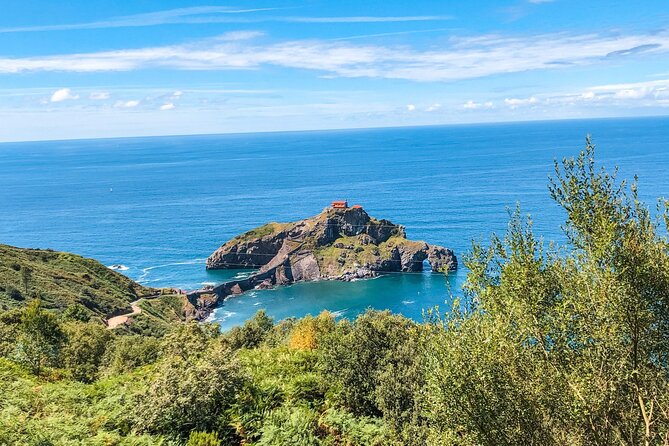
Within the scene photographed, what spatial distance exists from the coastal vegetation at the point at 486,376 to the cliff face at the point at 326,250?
10965cm

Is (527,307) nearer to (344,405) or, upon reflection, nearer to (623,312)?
(623,312)

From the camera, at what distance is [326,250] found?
14400 cm

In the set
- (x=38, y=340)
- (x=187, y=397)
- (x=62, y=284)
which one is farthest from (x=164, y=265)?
(x=187, y=397)

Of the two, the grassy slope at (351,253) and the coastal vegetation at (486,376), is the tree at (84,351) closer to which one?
the coastal vegetation at (486,376)

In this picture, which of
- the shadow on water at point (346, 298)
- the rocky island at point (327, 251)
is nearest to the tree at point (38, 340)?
the shadow on water at point (346, 298)

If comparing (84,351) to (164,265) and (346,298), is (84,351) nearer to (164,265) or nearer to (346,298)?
(346,298)

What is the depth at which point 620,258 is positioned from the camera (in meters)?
13.9

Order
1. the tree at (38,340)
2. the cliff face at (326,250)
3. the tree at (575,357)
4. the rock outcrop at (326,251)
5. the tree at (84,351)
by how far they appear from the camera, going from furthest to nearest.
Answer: the cliff face at (326,250), the rock outcrop at (326,251), the tree at (84,351), the tree at (38,340), the tree at (575,357)

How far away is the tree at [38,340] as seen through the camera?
37156 millimetres

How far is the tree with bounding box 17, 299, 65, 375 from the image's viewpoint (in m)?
37.2

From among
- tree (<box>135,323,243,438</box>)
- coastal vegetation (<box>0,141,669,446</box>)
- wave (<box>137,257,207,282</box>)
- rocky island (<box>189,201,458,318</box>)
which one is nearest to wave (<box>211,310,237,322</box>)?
rocky island (<box>189,201,458,318</box>)

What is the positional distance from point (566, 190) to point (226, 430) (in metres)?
17.1

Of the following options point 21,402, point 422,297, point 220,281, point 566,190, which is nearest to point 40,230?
point 220,281

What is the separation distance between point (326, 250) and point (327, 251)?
481mm
